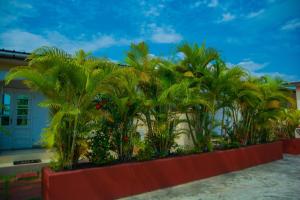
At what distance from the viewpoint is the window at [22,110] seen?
973 cm

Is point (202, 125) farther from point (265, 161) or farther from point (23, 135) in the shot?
point (23, 135)

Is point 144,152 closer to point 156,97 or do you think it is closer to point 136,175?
point 136,175

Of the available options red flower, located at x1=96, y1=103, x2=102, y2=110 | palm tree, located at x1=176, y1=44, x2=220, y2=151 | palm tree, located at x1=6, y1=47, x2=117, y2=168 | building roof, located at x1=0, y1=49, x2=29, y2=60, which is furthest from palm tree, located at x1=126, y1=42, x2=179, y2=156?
building roof, located at x1=0, y1=49, x2=29, y2=60

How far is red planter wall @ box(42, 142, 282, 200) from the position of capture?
429cm

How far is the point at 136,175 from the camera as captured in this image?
5289 mm

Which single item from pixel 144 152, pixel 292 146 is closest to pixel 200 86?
pixel 144 152

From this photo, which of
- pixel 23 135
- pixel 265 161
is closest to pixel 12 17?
pixel 23 135

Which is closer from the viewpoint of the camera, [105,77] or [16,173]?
[105,77]

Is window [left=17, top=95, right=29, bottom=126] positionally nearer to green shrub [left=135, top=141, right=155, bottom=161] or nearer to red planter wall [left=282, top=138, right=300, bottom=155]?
green shrub [left=135, top=141, right=155, bottom=161]

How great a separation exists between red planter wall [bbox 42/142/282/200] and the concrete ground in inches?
7.7

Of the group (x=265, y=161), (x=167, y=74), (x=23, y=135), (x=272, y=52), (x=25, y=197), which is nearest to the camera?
(x=25, y=197)

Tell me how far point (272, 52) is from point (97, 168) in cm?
3356

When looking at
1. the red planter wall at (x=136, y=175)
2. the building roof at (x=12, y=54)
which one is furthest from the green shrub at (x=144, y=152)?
the building roof at (x=12, y=54)

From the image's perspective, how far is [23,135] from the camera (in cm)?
980
